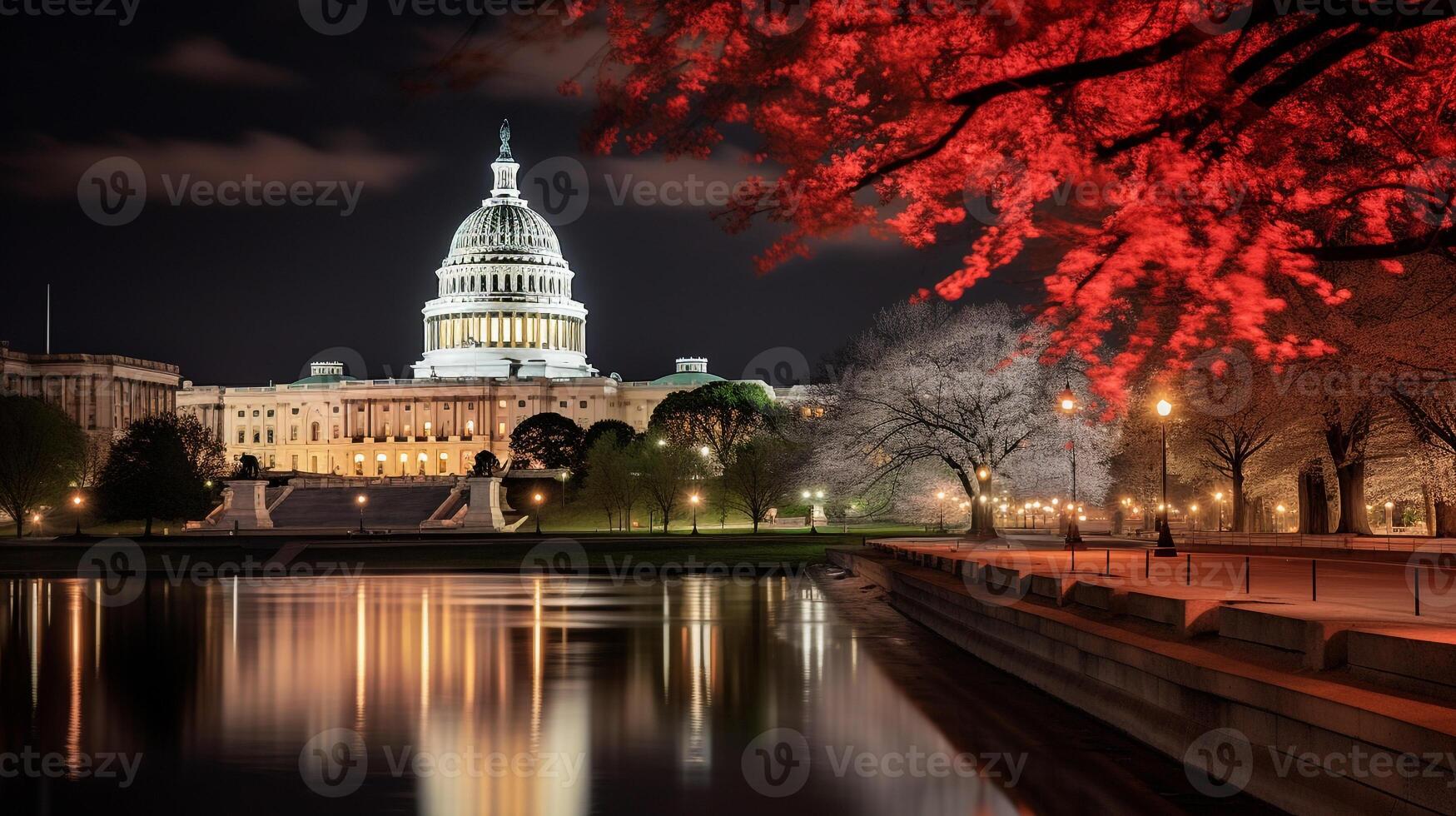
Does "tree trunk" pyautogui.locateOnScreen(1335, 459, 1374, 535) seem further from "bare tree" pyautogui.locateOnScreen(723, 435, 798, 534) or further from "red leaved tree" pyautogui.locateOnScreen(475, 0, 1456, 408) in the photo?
"bare tree" pyautogui.locateOnScreen(723, 435, 798, 534)

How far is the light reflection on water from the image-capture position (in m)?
16.5

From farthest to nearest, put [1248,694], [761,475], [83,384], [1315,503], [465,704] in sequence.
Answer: [83,384] → [761,475] → [1315,503] → [465,704] → [1248,694]

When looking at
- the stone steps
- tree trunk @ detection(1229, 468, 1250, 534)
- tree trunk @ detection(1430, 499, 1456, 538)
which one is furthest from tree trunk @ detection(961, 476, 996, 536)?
the stone steps

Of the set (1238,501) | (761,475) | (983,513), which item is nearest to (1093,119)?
(983,513)

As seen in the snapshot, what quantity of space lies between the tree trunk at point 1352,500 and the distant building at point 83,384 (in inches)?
6140

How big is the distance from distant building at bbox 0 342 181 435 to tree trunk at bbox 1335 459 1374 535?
6140 inches

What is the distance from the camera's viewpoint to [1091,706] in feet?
69.1

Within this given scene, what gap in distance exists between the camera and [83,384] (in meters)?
186

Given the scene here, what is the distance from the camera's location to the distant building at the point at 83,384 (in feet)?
595

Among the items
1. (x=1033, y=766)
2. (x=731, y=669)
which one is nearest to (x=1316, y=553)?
(x=731, y=669)

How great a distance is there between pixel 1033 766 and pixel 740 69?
8.50 meters

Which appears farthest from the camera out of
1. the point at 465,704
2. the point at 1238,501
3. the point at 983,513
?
the point at 1238,501

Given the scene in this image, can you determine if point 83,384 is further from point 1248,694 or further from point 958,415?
point 1248,694

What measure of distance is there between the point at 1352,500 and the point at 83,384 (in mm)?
166167
